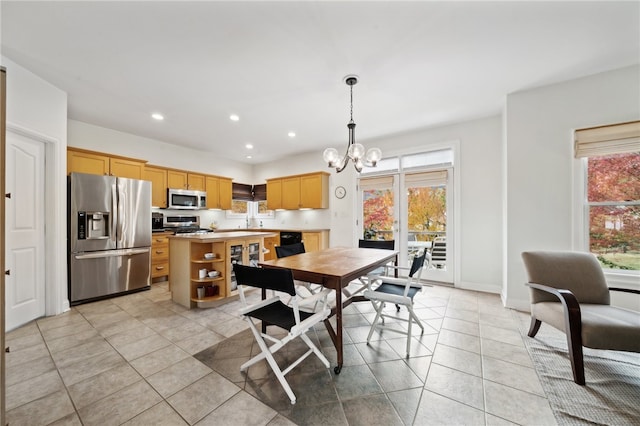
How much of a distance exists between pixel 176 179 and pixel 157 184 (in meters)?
0.40

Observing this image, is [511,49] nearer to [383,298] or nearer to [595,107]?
[595,107]

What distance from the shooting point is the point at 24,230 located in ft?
9.07

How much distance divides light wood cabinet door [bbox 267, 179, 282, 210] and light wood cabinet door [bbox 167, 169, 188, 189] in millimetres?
1945

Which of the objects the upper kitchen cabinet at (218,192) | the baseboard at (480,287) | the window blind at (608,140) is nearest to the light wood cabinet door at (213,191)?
the upper kitchen cabinet at (218,192)

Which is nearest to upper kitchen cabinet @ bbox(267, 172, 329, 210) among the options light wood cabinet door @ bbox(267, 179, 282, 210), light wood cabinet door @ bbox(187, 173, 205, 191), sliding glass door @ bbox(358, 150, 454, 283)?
light wood cabinet door @ bbox(267, 179, 282, 210)

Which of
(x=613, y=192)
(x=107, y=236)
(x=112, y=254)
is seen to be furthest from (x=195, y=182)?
(x=613, y=192)

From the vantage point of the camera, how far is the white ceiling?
185 cm

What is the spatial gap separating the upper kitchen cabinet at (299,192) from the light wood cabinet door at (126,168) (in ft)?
9.10

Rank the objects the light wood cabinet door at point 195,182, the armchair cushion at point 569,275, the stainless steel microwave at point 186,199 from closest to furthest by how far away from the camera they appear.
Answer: the armchair cushion at point 569,275, the stainless steel microwave at point 186,199, the light wood cabinet door at point 195,182

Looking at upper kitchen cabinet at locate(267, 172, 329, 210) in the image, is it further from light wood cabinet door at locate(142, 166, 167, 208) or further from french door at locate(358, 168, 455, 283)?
light wood cabinet door at locate(142, 166, 167, 208)

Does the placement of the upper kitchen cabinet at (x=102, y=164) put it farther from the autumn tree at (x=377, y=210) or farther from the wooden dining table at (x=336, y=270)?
the autumn tree at (x=377, y=210)

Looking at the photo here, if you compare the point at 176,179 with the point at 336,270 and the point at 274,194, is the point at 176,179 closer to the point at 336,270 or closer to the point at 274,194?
the point at 274,194

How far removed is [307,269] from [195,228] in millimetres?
4064

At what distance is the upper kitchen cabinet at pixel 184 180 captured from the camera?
4.95m
